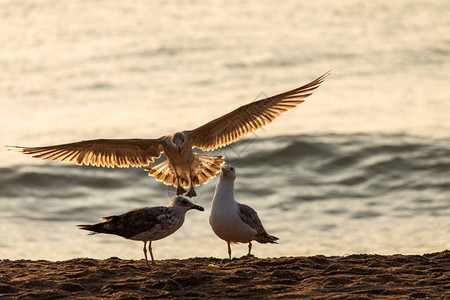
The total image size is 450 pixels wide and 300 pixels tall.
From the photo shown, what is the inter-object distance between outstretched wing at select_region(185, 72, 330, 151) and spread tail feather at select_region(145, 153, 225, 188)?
18 centimetres

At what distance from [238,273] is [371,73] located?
Result: 1422 cm

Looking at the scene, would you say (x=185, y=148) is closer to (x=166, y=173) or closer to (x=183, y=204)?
(x=166, y=173)

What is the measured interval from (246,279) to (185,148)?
3.02 metres

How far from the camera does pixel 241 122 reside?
1086cm

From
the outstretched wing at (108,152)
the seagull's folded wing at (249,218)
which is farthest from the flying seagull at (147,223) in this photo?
the outstretched wing at (108,152)

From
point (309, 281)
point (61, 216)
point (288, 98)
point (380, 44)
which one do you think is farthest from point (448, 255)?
point (380, 44)

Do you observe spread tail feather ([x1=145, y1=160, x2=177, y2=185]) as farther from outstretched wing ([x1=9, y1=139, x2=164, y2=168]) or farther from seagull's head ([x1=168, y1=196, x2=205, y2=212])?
seagull's head ([x1=168, y1=196, x2=205, y2=212])

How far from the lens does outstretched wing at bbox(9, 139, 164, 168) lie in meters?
10.5

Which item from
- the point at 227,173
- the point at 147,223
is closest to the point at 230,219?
the point at 227,173

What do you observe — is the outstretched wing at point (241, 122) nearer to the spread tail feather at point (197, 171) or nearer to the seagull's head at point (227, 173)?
the spread tail feather at point (197, 171)

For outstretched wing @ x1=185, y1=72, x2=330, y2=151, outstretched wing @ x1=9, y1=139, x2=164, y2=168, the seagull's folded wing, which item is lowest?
the seagull's folded wing

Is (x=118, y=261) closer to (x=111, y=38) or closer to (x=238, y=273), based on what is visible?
(x=238, y=273)

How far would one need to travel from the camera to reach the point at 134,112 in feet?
60.8

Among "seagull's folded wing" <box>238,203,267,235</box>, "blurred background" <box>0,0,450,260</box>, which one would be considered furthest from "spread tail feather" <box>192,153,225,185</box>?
"seagull's folded wing" <box>238,203,267,235</box>
